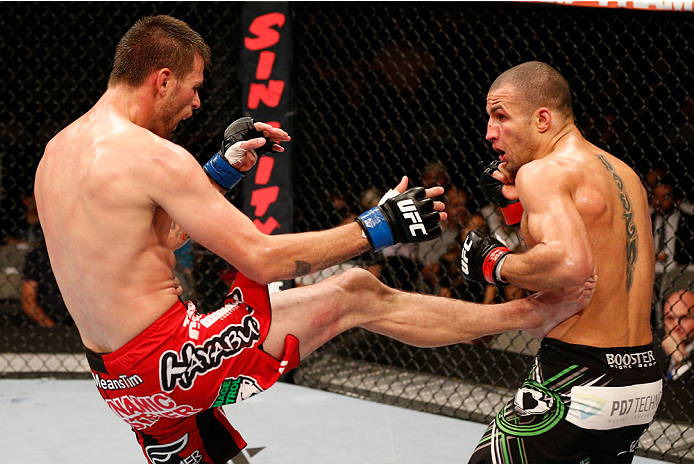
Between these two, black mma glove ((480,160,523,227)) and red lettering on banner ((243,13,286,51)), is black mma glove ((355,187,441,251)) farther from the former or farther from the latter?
red lettering on banner ((243,13,286,51))

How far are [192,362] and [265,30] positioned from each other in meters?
2.18

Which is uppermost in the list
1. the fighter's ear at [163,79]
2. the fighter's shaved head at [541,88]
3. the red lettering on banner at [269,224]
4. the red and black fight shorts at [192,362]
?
the fighter's ear at [163,79]

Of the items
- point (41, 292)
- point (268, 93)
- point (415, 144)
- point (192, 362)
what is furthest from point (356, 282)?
point (41, 292)

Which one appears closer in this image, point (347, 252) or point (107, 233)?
point (107, 233)

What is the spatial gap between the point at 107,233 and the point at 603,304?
1092 mm

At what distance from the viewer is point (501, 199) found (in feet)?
6.02

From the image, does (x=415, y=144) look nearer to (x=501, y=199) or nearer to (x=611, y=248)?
(x=501, y=199)

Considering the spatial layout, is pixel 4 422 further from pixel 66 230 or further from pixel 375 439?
pixel 66 230

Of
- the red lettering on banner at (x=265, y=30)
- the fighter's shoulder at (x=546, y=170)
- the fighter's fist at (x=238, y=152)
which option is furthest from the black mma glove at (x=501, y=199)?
the red lettering on banner at (x=265, y=30)

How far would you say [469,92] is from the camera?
485cm

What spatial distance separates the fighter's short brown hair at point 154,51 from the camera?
157cm

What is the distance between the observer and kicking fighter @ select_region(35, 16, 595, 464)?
1.45 meters

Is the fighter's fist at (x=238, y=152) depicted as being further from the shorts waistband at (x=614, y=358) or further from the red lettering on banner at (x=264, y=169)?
the red lettering on banner at (x=264, y=169)

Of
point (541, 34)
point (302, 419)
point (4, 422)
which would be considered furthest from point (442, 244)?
point (4, 422)
